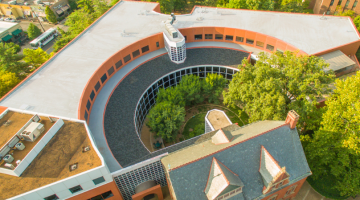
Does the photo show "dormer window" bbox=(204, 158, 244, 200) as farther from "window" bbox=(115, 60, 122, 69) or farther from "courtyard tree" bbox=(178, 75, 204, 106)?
"window" bbox=(115, 60, 122, 69)

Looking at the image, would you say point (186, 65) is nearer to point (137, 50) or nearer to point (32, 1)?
point (137, 50)

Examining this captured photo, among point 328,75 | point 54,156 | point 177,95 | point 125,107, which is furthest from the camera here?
point 177,95

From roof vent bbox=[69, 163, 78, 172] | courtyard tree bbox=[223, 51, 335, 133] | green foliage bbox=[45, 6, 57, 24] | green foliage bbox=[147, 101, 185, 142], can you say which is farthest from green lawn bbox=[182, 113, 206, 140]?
green foliage bbox=[45, 6, 57, 24]

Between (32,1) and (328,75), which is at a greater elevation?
(328,75)

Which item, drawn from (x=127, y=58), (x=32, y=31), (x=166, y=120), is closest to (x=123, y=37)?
(x=127, y=58)

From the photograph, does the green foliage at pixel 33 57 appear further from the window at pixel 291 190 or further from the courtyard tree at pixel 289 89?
the window at pixel 291 190

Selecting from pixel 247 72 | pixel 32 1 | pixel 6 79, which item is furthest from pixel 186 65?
pixel 32 1

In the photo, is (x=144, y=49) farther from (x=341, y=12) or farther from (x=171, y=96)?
(x=341, y=12)
